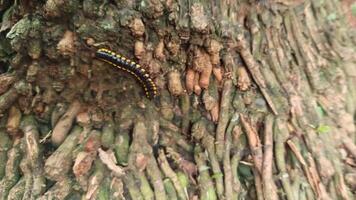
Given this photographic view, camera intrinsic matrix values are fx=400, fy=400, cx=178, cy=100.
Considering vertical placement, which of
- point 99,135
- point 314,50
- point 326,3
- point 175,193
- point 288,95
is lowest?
point 175,193

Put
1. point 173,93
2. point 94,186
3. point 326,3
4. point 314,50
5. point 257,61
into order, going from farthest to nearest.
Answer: point 326,3, point 314,50, point 257,61, point 173,93, point 94,186

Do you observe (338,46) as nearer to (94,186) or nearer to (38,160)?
(94,186)

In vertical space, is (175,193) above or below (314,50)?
below

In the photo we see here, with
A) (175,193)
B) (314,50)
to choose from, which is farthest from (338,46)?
(175,193)
